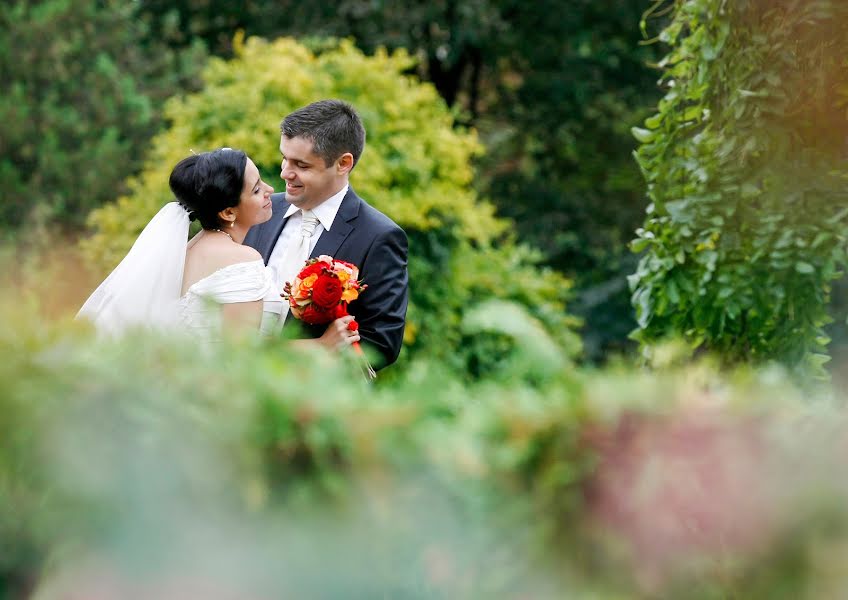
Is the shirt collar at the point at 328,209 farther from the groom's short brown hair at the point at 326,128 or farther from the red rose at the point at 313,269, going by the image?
the red rose at the point at 313,269

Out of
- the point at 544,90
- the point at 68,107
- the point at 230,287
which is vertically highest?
the point at 544,90

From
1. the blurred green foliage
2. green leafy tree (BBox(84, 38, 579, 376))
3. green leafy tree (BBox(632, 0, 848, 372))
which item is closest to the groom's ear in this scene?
green leafy tree (BBox(632, 0, 848, 372))

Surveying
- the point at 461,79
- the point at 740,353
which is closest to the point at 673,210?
the point at 740,353

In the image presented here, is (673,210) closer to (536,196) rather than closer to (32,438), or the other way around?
(32,438)

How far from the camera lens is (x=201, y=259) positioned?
3.73 meters

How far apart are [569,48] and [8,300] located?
1350cm

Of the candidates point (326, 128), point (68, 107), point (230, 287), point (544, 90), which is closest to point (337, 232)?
point (326, 128)

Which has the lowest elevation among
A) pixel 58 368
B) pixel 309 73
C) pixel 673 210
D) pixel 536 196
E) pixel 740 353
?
pixel 58 368

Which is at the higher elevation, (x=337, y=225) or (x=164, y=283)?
(x=337, y=225)

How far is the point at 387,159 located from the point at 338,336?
5029mm

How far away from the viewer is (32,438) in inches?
63.3

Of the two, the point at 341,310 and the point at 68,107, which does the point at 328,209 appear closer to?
the point at 341,310

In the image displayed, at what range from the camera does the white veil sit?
3654 millimetres

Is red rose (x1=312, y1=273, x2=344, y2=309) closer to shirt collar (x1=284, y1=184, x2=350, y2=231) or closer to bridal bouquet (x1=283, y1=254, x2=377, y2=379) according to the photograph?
bridal bouquet (x1=283, y1=254, x2=377, y2=379)
